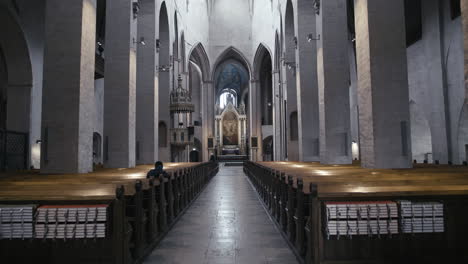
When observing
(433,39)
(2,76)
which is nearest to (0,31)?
(2,76)

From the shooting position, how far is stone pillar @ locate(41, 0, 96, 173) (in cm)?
723

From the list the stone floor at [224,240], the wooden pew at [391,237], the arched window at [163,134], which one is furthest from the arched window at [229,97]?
the wooden pew at [391,237]

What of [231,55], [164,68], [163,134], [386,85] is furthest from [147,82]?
[231,55]

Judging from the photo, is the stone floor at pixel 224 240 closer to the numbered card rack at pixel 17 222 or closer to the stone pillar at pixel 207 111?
the numbered card rack at pixel 17 222

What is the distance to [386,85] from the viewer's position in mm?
7410

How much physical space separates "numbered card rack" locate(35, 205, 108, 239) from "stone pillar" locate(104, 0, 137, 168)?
745 centimetres

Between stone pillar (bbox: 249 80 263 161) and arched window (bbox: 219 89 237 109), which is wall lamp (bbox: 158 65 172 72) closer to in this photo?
stone pillar (bbox: 249 80 263 161)

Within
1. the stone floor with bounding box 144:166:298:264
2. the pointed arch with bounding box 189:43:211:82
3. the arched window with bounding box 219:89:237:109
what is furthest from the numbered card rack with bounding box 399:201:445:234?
the arched window with bounding box 219:89:237:109

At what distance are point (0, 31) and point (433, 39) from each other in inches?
571

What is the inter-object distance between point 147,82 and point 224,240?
1061cm

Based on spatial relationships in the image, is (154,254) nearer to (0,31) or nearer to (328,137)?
(328,137)

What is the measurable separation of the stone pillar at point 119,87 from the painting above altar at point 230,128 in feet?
72.6

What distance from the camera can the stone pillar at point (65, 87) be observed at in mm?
7234

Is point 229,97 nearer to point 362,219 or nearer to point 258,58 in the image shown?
point 258,58
